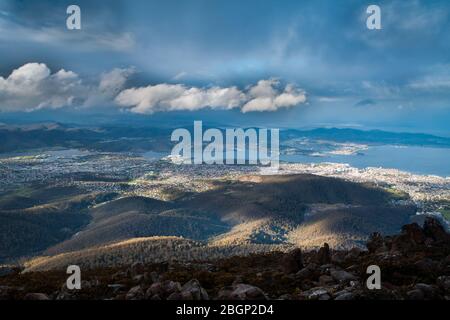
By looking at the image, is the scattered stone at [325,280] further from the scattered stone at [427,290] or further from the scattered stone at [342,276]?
the scattered stone at [427,290]

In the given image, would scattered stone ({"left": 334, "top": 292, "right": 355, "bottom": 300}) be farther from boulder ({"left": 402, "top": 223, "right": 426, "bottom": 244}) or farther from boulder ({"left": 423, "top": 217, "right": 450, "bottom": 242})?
boulder ({"left": 423, "top": 217, "right": 450, "bottom": 242})

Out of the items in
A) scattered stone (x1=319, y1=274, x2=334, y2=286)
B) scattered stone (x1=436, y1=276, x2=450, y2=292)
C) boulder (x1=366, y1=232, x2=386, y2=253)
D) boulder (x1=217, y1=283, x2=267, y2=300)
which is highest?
boulder (x1=217, y1=283, x2=267, y2=300)

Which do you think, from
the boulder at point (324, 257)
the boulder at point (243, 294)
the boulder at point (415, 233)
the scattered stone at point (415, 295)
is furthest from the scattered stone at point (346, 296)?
the boulder at point (415, 233)

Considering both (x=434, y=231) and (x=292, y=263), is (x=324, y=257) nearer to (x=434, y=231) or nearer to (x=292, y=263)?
(x=292, y=263)

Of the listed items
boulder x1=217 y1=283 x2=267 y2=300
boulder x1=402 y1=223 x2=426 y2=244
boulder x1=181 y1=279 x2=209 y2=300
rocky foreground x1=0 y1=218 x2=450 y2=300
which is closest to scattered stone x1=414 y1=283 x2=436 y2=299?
rocky foreground x1=0 y1=218 x2=450 y2=300

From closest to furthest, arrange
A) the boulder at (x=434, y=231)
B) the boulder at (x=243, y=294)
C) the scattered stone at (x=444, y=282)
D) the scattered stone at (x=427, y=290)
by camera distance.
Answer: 1. the boulder at (x=243, y=294)
2. the scattered stone at (x=427, y=290)
3. the scattered stone at (x=444, y=282)
4. the boulder at (x=434, y=231)

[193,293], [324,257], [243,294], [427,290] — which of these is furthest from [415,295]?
[324,257]

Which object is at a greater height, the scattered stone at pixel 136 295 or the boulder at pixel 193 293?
the boulder at pixel 193 293

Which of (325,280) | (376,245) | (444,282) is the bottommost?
(376,245)

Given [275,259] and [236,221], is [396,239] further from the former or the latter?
[236,221]
